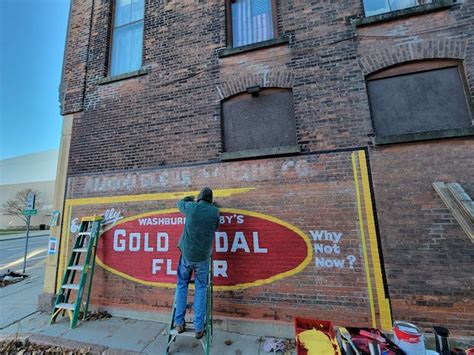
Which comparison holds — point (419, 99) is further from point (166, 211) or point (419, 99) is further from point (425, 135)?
point (166, 211)

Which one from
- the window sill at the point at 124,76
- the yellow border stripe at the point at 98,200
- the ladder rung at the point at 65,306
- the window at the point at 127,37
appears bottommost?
the ladder rung at the point at 65,306

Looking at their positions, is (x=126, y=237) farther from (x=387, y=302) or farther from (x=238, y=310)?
(x=387, y=302)

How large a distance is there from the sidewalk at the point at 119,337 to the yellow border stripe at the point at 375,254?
6.63 feet

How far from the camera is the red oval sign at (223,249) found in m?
4.25

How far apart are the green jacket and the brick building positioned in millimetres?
898

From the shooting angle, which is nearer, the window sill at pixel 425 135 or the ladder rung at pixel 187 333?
the ladder rung at pixel 187 333

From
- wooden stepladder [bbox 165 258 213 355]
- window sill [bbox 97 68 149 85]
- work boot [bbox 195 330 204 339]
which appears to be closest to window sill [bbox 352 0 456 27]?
window sill [bbox 97 68 149 85]

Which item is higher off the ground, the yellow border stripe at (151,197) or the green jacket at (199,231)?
the yellow border stripe at (151,197)

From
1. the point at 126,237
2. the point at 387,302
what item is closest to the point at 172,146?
the point at 126,237

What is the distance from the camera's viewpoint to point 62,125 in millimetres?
6301

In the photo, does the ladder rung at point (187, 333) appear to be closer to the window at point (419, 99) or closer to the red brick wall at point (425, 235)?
the red brick wall at point (425, 235)

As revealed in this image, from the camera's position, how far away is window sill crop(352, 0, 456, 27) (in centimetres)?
436

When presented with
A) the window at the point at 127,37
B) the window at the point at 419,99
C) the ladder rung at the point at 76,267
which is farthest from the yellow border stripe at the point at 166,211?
the window at the point at 127,37

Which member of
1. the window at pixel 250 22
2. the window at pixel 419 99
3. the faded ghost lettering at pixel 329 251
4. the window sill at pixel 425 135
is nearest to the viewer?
the window sill at pixel 425 135
